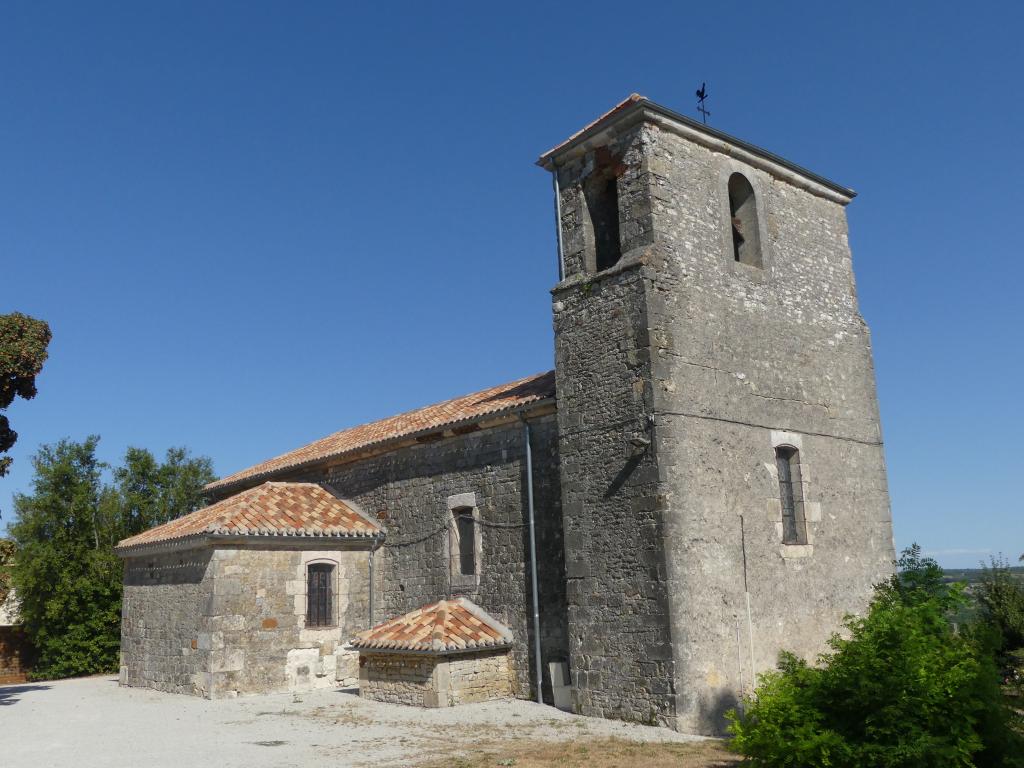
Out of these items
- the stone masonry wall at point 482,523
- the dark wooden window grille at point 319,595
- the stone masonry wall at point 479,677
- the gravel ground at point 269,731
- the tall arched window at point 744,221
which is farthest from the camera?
the dark wooden window grille at point 319,595

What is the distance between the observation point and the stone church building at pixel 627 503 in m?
11.8

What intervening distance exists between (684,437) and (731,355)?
1818 mm

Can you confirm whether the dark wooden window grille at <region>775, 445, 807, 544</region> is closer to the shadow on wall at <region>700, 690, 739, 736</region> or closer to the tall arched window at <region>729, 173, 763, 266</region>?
the shadow on wall at <region>700, 690, 739, 736</region>

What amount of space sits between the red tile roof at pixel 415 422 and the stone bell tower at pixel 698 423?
1.80 m

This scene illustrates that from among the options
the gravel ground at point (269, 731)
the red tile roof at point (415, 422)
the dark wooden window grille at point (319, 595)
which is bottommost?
the gravel ground at point (269, 731)

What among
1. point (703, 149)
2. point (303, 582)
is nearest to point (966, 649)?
point (703, 149)

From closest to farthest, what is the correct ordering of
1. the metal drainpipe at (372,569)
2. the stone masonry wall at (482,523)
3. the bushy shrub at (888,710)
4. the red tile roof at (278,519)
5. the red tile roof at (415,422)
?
the bushy shrub at (888,710)
the stone masonry wall at (482,523)
the red tile roof at (415,422)
the red tile roof at (278,519)
the metal drainpipe at (372,569)

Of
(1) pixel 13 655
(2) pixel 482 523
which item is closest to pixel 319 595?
(2) pixel 482 523

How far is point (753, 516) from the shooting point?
12.6m

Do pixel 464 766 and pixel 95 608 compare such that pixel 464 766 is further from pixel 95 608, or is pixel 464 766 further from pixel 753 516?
pixel 95 608

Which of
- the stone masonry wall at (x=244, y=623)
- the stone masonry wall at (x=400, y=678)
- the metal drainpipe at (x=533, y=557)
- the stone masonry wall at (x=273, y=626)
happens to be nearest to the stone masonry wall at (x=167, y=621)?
the stone masonry wall at (x=244, y=623)

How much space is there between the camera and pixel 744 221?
46.3 ft

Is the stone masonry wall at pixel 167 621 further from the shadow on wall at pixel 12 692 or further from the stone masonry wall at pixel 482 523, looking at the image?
the stone masonry wall at pixel 482 523

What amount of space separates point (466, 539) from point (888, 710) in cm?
953
